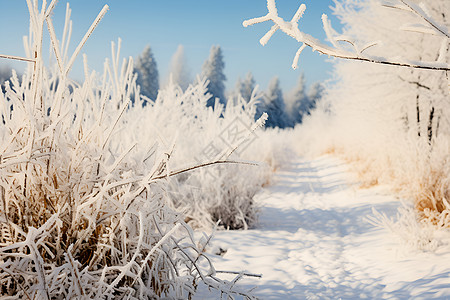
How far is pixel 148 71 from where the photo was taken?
42844 mm

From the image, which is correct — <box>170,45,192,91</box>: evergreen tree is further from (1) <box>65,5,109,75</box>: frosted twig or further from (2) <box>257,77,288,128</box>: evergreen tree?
(1) <box>65,5,109,75</box>: frosted twig

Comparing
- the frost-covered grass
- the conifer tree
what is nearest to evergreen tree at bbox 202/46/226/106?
the conifer tree

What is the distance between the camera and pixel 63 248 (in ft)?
5.14

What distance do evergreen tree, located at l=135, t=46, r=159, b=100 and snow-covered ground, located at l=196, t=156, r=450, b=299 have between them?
38648 mm

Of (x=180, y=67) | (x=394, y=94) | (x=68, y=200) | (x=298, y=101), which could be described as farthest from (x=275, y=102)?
(x=68, y=200)

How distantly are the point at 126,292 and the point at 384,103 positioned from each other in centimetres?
904

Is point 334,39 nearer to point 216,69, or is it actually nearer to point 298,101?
point 216,69

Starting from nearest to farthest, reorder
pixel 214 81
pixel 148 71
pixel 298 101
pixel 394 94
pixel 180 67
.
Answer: pixel 394 94 < pixel 148 71 < pixel 214 81 < pixel 180 67 < pixel 298 101

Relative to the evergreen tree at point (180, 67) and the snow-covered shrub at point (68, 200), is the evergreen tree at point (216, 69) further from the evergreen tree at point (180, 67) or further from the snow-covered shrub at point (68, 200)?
the snow-covered shrub at point (68, 200)

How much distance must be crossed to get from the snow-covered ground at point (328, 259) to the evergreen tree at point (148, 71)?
3865 centimetres

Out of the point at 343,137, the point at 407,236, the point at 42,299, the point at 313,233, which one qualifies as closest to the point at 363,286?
the point at 407,236

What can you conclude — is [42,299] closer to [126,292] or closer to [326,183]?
[126,292]

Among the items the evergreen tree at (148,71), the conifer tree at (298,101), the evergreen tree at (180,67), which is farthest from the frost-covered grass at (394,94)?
the conifer tree at (298,101)

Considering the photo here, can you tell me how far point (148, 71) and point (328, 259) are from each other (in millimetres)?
41800
